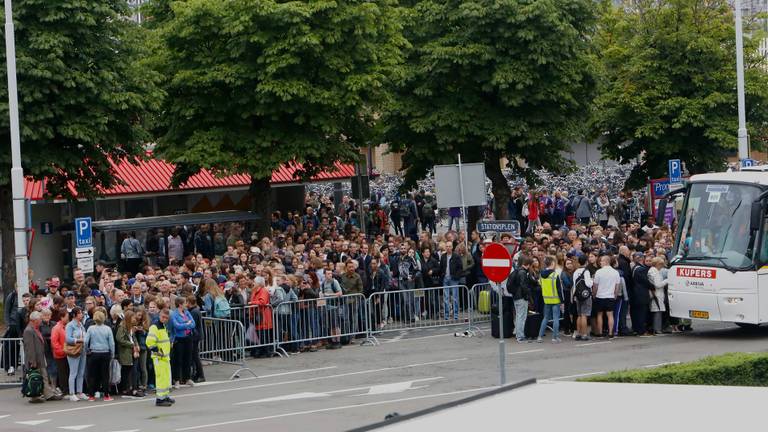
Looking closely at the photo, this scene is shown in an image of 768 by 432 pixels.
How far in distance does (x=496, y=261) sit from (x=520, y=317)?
16.8 feet

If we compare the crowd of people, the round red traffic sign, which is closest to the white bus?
the crowd of people

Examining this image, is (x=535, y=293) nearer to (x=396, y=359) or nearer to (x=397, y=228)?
(x=396, y=359)

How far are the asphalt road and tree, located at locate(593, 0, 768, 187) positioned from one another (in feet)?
53.9

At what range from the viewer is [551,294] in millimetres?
24391

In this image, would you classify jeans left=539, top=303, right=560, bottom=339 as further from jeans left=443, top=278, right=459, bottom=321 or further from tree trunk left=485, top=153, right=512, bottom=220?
tree trunk left=485, top=153, right=512, bottom=220

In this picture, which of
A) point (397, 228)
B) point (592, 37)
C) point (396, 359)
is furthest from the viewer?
point (397, 228)

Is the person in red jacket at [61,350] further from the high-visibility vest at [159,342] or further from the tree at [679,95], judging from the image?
the tree at [679,95]

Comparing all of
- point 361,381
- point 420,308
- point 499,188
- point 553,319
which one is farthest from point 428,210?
point 361,381

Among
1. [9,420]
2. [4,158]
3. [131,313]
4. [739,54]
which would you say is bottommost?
[9,420]

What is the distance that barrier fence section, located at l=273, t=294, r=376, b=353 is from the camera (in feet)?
79.3

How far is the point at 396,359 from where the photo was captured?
23.2 m

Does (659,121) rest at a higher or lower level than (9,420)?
higher

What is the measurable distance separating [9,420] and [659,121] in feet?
91.4

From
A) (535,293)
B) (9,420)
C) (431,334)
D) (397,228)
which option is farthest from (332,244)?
(397,228)
